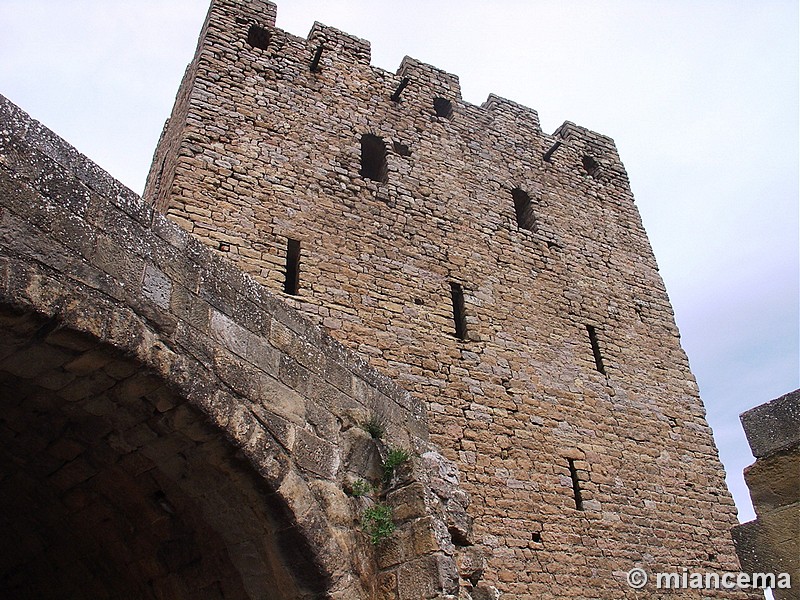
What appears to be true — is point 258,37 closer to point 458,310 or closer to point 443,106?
point 443,106

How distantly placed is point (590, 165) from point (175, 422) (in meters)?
10.5

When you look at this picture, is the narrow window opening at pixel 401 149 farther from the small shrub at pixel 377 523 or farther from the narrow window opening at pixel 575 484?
the small shrub at pixel 377 523

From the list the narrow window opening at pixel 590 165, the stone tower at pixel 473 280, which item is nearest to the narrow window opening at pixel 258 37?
the stone tower at pixel 473 280

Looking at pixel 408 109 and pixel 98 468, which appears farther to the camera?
pixel 408 109

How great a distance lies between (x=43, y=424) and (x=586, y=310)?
26.0 ft

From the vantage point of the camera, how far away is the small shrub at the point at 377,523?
141 inches

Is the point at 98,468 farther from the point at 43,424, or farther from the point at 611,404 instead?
the point at 611,404

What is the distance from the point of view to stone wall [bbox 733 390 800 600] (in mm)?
3400

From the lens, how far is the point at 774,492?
11.6 feet

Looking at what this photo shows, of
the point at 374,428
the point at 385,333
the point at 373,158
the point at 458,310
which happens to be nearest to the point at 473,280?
the point at 458,310

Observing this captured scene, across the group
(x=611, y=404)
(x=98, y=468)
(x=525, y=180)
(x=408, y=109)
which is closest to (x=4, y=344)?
(x=98, y=468)

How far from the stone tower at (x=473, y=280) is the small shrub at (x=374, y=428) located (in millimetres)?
3152

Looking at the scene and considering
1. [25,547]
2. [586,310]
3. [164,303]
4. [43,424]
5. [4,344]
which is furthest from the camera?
[586,310]

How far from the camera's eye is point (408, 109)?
33.8ft
